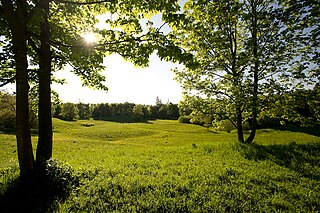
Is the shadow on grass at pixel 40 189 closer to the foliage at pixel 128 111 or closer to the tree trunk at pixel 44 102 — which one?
the tree trunk at pixel 44 102

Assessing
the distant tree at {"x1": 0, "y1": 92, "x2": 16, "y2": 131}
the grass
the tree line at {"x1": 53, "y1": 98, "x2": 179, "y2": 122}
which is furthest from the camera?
the tree line at {"x1": 53, "y1": 98, "x2": 179, "y2": 122}

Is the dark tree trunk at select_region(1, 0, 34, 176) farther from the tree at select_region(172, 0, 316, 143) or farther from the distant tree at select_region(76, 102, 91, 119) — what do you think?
the distant tree at select_region(76, 102, 91, 119)

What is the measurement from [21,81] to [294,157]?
12.6 m

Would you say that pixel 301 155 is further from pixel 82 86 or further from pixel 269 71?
pixel 82 86

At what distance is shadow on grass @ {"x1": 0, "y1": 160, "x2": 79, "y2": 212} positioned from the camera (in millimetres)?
5102

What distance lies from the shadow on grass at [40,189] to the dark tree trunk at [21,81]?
421mm

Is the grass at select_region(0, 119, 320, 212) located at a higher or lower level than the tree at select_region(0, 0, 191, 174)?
lower

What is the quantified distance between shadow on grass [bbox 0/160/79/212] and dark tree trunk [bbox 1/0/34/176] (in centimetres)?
42

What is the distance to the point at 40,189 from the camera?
586 centimetres

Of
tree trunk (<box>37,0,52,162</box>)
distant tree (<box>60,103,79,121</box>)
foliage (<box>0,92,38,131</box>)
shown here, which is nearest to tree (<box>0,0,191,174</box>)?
tree trunk (<box>37,0,52,162</box>)

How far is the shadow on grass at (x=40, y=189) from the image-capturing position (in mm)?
5102

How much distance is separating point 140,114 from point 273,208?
105520mm

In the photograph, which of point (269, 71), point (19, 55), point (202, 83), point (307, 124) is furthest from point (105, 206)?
point (307, 124)

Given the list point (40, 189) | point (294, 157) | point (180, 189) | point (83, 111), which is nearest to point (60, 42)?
point (40, 189)
